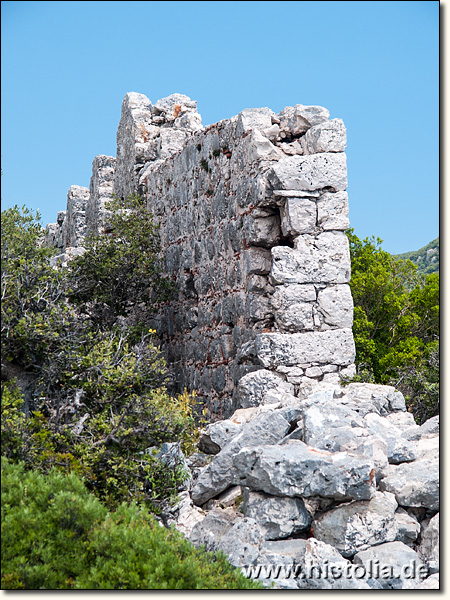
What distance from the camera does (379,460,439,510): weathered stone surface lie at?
538 cm

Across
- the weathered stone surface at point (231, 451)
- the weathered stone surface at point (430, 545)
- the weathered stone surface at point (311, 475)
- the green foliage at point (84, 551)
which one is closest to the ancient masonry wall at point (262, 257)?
the weathered stone surface at point (231, 451)

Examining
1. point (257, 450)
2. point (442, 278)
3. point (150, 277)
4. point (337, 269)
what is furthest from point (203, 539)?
point (150, 277)

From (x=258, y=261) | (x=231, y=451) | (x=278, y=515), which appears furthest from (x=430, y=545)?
(x=258, y=261)

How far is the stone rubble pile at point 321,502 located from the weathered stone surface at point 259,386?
1.11 metres

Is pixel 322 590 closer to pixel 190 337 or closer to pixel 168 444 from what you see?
pixel 168 444

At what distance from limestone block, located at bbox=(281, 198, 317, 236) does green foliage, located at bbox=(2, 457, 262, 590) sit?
3891 mm

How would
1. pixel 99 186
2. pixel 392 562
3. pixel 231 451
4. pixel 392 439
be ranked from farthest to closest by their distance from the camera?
pixel 99 186 → pixel 392 439 → pixel 231 451 → pixel 392 562

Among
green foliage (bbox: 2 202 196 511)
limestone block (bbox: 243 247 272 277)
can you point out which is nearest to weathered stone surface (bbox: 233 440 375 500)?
green foliage (bbox: 2 202 196 511)

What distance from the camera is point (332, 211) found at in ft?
25.7

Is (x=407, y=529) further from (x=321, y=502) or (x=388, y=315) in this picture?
(x=388, y=315)

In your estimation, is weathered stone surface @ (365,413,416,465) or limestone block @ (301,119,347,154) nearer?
weathered stone surface @ (365,413,416,465)

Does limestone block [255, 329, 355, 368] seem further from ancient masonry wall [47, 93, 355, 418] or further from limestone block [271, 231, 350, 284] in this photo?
limestone block [271, 231, 350, 284]

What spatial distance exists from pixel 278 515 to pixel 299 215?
360cm

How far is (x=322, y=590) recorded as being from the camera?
4609 mm
